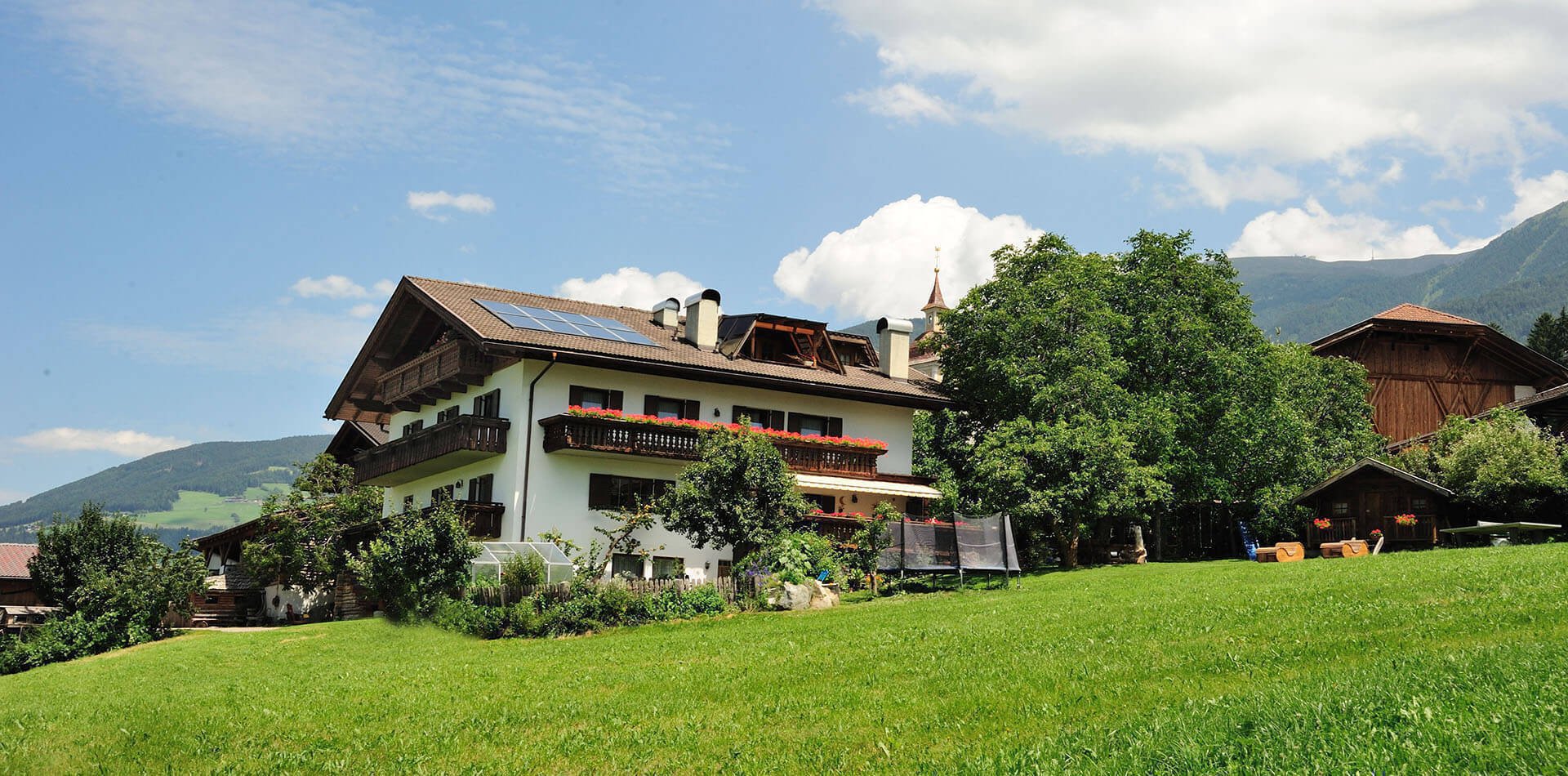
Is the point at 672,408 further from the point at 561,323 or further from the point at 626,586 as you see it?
the point at 626,586

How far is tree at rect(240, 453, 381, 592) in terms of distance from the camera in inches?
Result: 1556

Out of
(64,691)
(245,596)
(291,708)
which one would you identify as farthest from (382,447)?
(291,708)

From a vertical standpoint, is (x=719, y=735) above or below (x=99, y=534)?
below

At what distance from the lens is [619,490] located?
38.1m

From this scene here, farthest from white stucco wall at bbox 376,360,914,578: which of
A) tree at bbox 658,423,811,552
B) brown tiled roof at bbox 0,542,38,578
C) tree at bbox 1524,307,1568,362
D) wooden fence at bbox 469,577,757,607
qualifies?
tree at bbox 1524,307,1568,362

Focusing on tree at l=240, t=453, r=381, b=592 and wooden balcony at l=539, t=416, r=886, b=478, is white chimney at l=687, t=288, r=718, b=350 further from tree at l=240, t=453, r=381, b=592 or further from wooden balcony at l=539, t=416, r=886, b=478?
tree at l=240, t=453, r=381, b=592

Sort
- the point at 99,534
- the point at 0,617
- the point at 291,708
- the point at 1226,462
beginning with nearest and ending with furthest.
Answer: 1. the point at 291,708
2. the point at 99,534
3. the point at 0,617
4. the point at 1226,462

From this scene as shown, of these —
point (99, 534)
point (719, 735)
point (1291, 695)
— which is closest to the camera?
point (1291, 695)

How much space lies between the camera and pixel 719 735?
41.3 feet

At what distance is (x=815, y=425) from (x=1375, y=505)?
18179mm

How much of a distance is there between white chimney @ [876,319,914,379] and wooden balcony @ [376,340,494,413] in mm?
15270

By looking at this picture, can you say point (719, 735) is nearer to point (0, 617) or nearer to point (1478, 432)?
point (0, 617)

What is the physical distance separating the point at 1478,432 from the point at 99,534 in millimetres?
40718

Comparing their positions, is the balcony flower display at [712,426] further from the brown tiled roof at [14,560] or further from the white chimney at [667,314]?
the brown tiled roof at [14,560]
